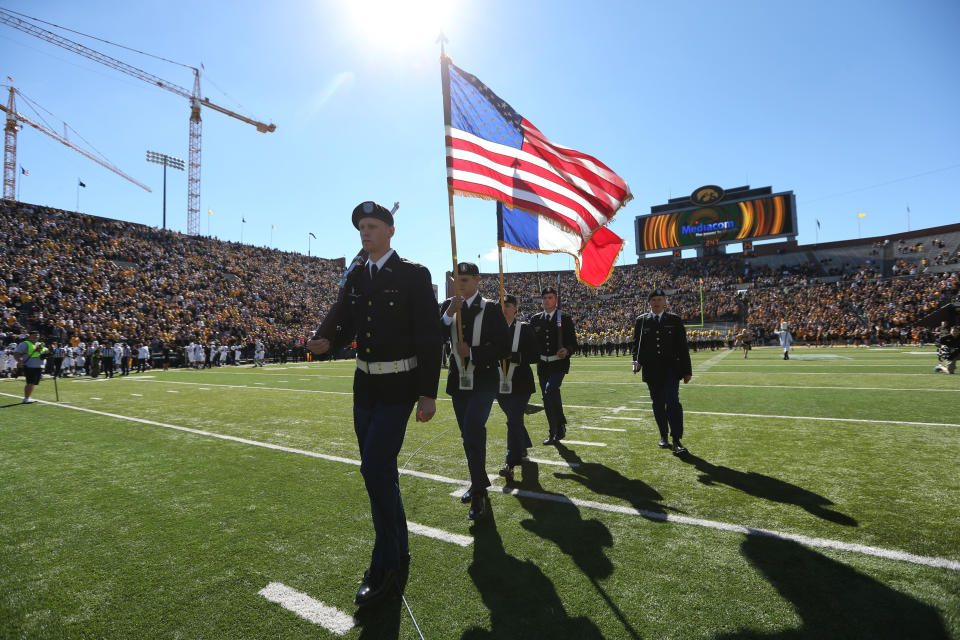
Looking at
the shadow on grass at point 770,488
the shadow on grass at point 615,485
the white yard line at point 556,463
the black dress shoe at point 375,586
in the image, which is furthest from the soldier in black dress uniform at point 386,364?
the shadow on grass at point 770,488

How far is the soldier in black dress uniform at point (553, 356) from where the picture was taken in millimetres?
6766

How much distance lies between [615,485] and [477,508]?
1572mm

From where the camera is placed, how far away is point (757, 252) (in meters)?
58.4

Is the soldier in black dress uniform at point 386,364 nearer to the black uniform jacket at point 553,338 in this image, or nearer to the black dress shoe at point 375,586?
the black dress shoe at point 375,586

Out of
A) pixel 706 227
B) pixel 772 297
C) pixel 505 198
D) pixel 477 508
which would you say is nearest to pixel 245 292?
pixel 505 198

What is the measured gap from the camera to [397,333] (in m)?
3.01

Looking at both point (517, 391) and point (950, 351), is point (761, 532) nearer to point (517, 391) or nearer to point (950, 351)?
point (517, 391)

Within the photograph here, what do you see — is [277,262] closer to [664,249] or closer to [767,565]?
[664,249]

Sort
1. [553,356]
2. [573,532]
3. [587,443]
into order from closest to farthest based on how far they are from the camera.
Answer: [573,532] < [587,443] < [553,356]

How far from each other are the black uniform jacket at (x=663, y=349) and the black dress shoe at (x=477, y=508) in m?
3.16

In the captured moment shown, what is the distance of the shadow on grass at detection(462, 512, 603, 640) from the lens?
7.94ft

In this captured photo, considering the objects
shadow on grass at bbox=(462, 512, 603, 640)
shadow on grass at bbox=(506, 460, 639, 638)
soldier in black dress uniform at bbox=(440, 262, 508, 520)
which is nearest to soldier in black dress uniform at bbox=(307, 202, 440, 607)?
shadow on grass at bbox=(462, 512, 603, 640)

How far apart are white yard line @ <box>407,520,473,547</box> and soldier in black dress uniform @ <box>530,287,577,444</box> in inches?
126

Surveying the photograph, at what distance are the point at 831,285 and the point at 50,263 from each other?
68.8 metres
